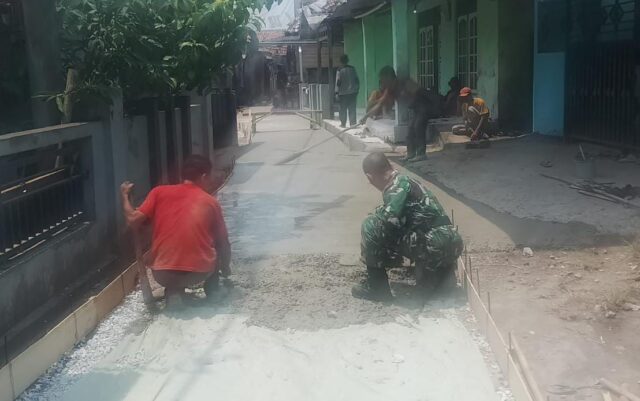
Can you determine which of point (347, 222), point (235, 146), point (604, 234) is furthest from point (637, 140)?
point (235, 146)

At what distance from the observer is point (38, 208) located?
5.05 metres

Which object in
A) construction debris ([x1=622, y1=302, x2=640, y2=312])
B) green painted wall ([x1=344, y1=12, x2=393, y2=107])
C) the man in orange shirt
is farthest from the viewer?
green painted wall ([x1=344, y1=12, x2=393, y2=107])

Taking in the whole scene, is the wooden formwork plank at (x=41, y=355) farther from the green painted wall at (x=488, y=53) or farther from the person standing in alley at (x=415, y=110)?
the green painted wall at (x=488, y=53)

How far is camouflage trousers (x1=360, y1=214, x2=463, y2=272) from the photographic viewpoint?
197 inches

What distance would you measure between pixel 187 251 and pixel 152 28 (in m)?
2.88

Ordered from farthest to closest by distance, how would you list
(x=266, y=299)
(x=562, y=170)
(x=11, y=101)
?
(x=562, y=170) → (x=11, y=101) → (x=266, y=299)

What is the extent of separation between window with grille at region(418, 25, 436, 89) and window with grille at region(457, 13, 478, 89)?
2.13 m

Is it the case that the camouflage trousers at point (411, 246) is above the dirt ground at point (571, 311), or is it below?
above

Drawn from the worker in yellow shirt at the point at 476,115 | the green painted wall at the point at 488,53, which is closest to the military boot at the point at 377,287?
the worker in yellow shirt at the point at 476,115

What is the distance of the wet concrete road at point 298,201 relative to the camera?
273 inches

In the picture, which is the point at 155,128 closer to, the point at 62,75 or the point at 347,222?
the point at 62,75

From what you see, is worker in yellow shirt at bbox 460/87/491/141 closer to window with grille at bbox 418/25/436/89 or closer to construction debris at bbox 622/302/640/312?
window with grille at bbox 418/25/436/89

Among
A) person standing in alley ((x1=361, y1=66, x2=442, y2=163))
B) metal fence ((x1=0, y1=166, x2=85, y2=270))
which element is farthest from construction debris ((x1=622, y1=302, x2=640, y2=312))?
person standing in alley ((x1=361, y1=66, x2=442, y2=163))

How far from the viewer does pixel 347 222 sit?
7.74 m
